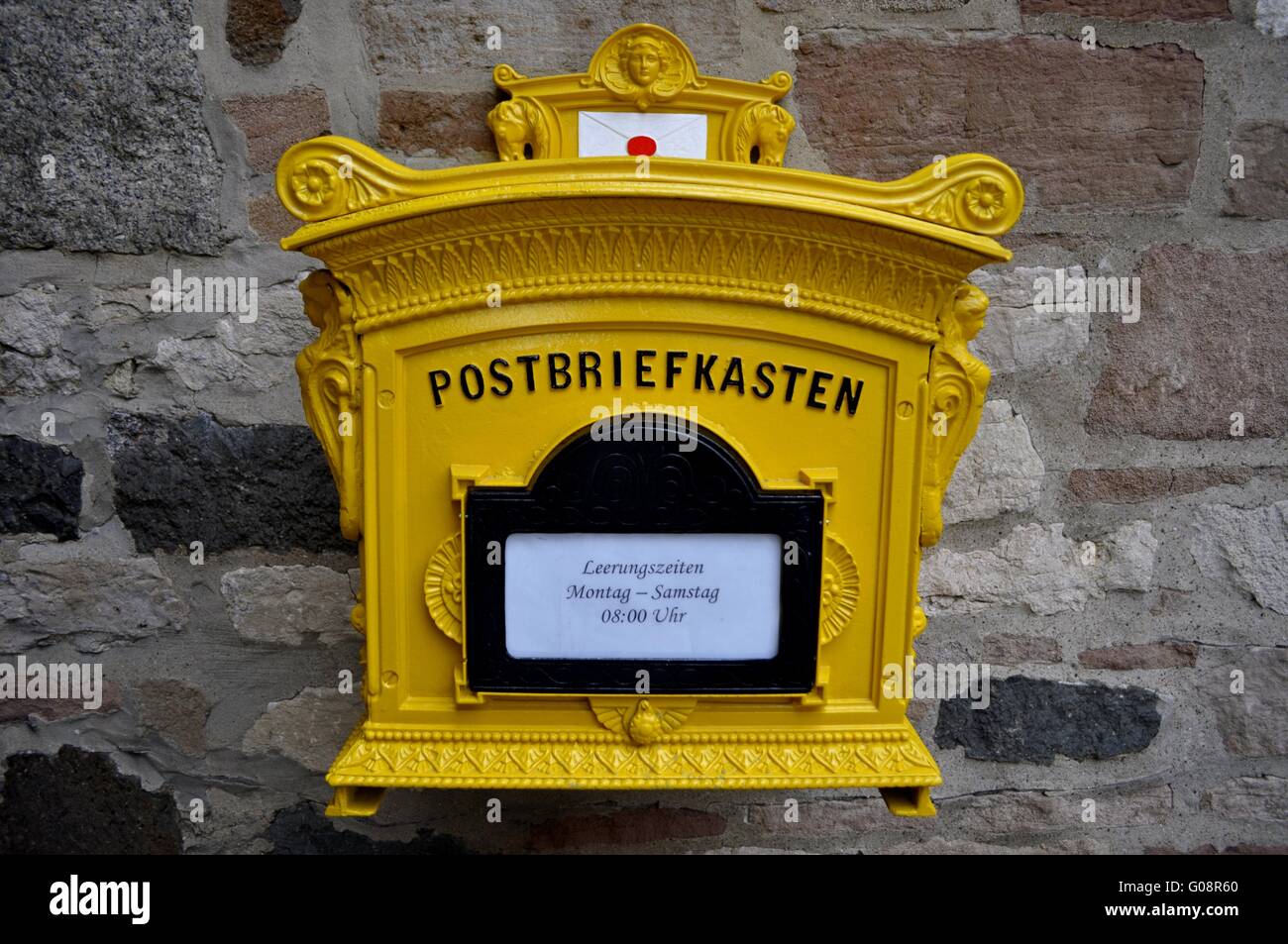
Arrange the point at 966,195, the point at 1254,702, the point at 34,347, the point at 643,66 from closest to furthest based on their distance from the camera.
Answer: the point at 966,195
the point at 643,66
the point at 34,347
the point at 1254,702

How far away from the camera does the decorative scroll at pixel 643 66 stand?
129 centimetres

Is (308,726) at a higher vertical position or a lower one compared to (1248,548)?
lower

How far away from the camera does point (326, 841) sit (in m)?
1.51

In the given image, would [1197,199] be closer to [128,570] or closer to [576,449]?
[576,449]

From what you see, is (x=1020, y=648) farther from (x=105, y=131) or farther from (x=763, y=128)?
(x=105, y=131)

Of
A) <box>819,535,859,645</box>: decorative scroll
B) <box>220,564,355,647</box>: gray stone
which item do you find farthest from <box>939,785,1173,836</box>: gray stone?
<box>220,564,355,647</box>: gray stone

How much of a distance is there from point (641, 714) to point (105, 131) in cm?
124

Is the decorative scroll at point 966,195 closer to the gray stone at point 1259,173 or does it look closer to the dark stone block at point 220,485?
the gray stone at point 1259,173

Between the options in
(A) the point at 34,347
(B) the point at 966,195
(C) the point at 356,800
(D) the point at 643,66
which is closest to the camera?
(B) the point at 966,195

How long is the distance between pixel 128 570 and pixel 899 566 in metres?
1.24

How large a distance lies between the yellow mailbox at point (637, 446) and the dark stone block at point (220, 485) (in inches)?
16.8

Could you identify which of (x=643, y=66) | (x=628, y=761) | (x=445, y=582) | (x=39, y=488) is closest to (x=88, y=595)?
(x=39, y=488)

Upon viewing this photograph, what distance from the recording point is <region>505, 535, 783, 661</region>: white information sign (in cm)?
101

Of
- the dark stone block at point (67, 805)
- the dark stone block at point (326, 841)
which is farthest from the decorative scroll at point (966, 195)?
the dark stone block at point (67, 805)
